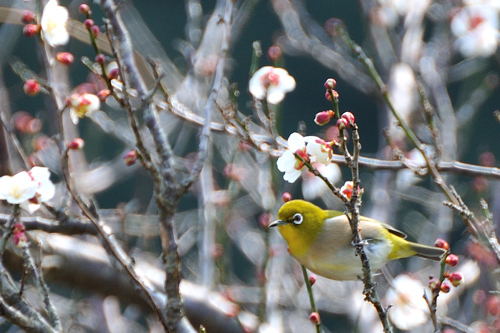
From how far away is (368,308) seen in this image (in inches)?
152

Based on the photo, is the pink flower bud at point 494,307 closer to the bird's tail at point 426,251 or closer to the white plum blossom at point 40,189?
the bird's tail at point 426,251

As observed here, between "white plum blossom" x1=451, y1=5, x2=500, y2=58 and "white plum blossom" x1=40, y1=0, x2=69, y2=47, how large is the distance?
2.95 m

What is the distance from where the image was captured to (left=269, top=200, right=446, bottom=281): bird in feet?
9.64

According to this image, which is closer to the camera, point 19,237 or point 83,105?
point 19,237

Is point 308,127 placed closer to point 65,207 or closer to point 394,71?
point 394,71

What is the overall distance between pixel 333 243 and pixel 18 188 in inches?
62.6

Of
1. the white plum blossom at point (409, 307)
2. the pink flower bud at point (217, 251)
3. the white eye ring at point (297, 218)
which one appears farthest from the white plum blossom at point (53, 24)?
the white plum blossom at point (409, 307)

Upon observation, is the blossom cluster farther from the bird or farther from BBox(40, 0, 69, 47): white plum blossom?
the bird

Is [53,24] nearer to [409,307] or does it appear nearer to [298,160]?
[298,160]

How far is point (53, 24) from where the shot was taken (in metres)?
2.33

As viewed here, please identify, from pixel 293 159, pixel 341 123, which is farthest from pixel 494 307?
pixel 341 123

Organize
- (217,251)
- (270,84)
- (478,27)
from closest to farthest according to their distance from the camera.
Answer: (270,84) < (217,251) < (478,27)

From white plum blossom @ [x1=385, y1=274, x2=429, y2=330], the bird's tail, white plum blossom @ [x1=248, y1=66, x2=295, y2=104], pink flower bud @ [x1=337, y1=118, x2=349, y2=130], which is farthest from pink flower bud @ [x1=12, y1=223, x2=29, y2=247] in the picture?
white plum blossom @ [x1=385, y1=274, x2=429, y2=330]

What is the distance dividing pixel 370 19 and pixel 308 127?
1698 mm
